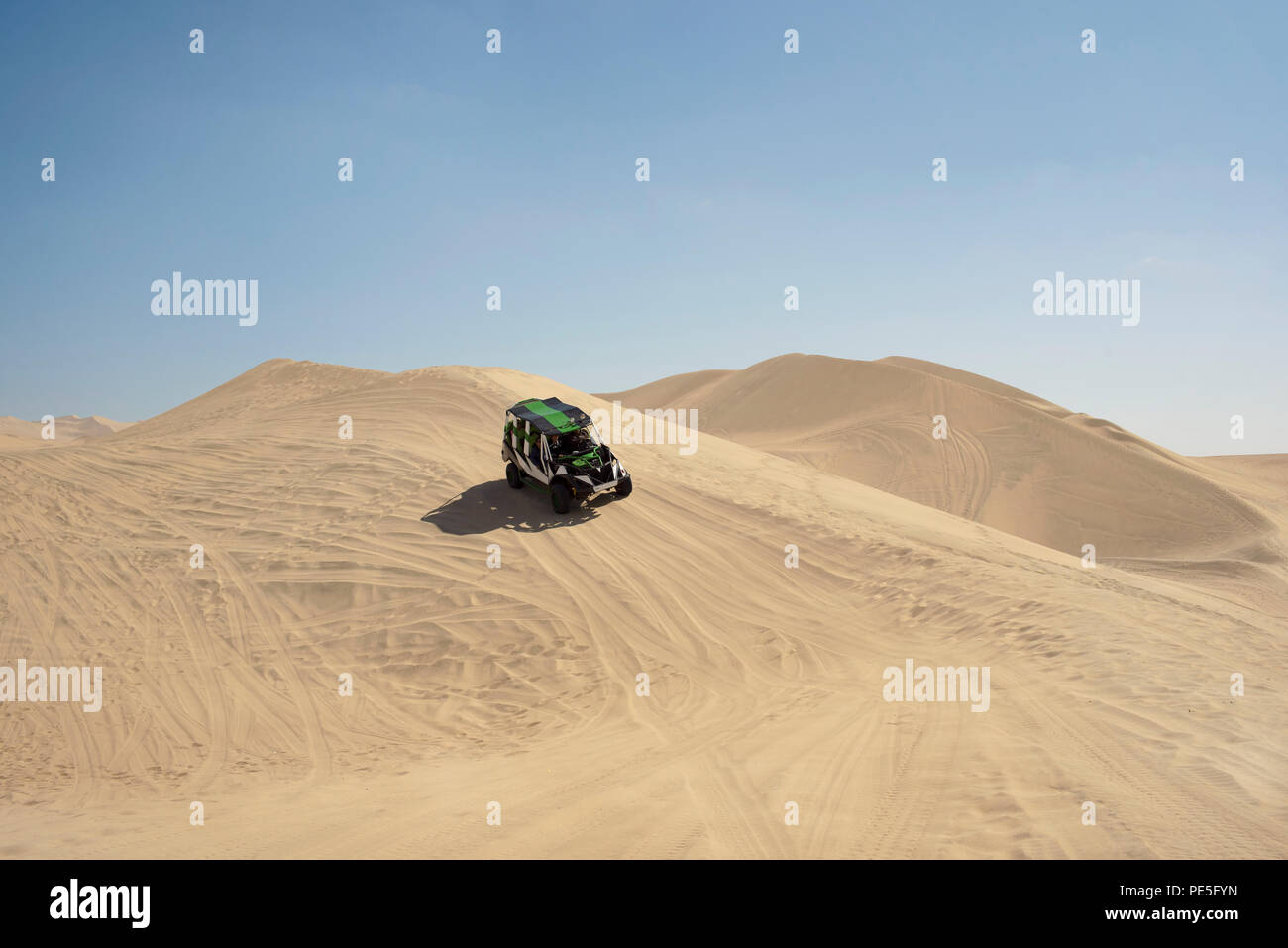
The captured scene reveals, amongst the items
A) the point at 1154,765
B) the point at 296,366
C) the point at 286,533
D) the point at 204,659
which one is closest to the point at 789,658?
the point at 1154,765

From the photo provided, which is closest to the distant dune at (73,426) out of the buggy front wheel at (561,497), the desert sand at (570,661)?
the desert sand at (570,661)

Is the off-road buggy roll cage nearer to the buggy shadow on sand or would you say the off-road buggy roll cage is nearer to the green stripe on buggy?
the green stripe on buggy

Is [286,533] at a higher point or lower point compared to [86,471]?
lower

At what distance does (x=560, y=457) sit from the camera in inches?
601

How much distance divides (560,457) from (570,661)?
493 centimetres

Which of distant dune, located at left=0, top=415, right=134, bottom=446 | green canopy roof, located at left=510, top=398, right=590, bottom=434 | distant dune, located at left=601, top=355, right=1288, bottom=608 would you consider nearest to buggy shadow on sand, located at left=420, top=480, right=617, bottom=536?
green canopy roof, located at left=510, top=398, right=590, bottom=434


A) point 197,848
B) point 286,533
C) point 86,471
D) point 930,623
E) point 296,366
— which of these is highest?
point 296,366

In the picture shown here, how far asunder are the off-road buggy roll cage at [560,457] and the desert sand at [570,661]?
0.60m

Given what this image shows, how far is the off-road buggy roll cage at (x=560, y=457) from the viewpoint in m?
15.2

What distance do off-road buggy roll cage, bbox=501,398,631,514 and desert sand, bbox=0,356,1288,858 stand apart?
1.96 feet

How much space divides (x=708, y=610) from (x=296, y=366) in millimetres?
24601

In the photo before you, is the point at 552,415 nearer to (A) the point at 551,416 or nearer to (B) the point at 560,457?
(A) the point at 551,416

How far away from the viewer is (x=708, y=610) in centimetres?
1295
